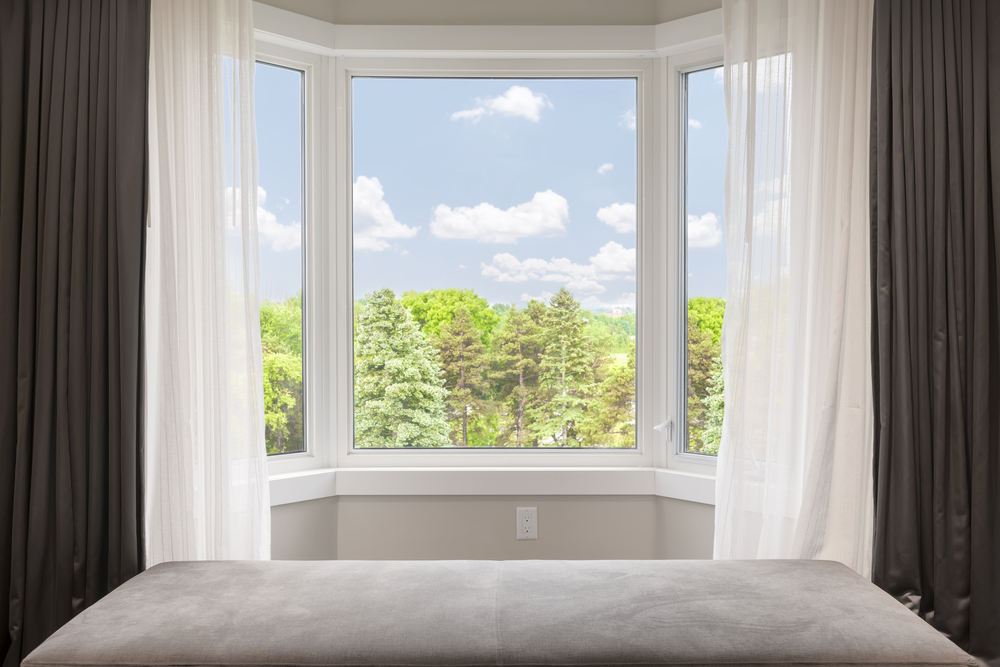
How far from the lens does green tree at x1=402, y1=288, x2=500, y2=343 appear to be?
2.39m

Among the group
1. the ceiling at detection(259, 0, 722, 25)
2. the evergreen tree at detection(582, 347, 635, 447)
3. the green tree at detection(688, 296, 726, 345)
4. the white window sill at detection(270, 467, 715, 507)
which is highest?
the ceiling at detection(259, 0, 722, 25)

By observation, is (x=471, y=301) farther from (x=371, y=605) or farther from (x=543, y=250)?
(x=371, y=605)

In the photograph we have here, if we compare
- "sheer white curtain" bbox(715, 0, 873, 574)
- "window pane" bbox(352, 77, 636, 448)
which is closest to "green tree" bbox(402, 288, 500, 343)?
"window pane" bbox(352, 77, 636, 448)

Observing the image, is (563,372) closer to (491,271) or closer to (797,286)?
(491,271)

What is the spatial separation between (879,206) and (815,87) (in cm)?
37

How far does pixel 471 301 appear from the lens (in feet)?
7.88

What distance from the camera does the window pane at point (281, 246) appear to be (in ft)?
→ 7.44

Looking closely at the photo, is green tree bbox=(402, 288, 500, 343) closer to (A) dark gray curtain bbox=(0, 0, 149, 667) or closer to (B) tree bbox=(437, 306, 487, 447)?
(B) tree bbox=(437, 306, 487, 447)

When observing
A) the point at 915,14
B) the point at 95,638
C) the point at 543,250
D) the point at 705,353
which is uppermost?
the point at 915,14

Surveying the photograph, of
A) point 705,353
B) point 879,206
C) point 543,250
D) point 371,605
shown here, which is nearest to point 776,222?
point 879,206

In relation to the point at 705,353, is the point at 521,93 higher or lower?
higher

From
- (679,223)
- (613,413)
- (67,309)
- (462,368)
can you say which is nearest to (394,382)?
(462,368)

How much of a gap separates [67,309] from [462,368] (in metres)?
1.17

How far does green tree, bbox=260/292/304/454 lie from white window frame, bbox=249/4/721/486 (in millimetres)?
33
